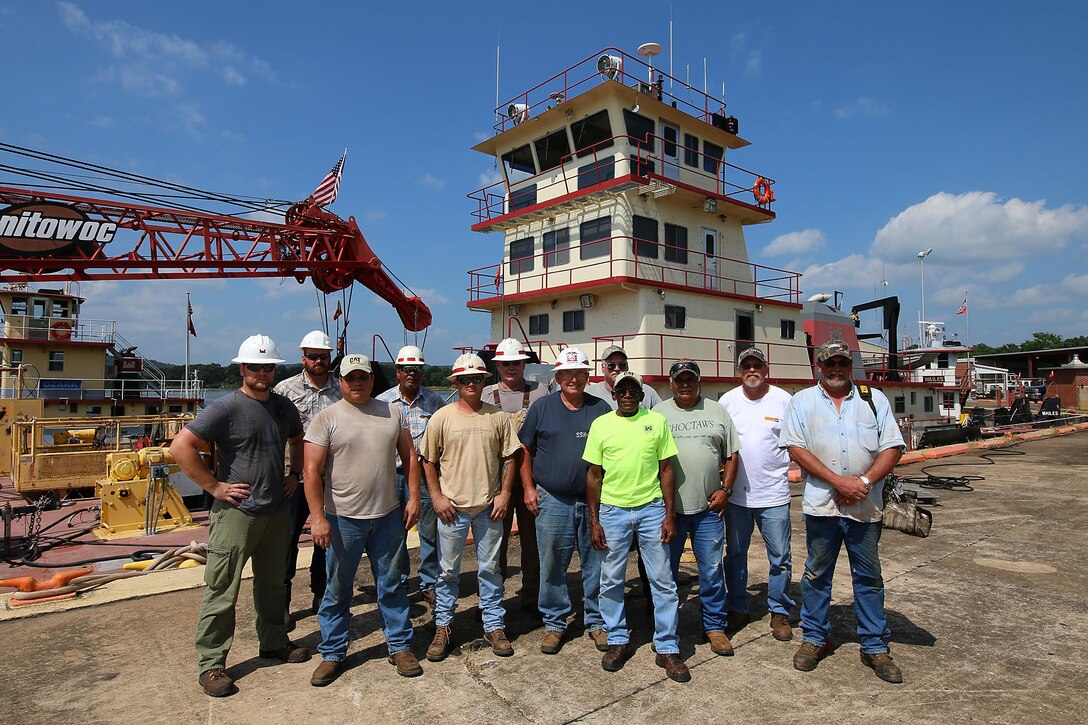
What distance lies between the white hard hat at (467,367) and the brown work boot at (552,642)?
1869mm

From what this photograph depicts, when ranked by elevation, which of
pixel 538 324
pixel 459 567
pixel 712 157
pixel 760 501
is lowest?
pixel 459 567

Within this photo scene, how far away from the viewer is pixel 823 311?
20203 mm

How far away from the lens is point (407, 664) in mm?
3785

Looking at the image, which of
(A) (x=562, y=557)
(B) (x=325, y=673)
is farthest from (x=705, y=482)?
(B) (x=325, y=673)

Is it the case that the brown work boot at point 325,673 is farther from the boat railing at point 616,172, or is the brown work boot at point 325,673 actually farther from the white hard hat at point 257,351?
the boat railing at point 616,172

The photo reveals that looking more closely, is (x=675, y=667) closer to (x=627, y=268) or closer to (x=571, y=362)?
(x=571, y=362)

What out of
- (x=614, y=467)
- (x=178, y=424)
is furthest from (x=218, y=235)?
(x=614, y=467)

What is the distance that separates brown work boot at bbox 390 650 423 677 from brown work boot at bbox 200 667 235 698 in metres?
0.95

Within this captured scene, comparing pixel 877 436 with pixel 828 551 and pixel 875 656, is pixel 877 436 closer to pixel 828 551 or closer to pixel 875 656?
Result: pixel 828 551

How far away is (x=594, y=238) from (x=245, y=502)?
13.0m

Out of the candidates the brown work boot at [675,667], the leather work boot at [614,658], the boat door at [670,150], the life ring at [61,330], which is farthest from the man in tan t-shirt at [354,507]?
the life ring at [61,330]

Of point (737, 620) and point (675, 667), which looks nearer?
point (675, 667)

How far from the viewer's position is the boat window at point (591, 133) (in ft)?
52.6

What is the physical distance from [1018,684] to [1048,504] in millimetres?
6945
